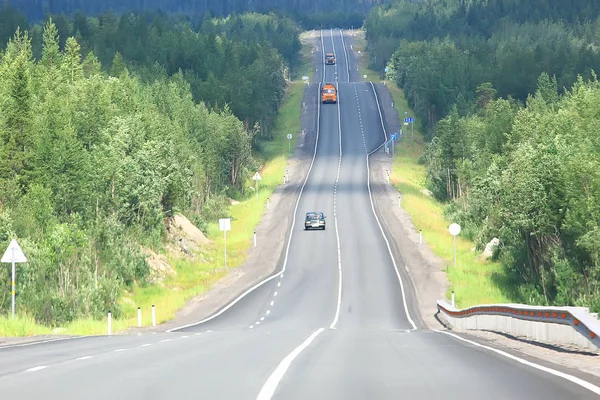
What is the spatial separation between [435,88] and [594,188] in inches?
3787

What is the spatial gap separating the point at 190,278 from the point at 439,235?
76.2ft

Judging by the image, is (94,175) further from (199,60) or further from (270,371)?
(199,60)

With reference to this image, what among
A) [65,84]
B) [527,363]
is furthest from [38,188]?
[527,363]

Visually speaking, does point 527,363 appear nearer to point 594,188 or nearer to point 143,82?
point 594,188

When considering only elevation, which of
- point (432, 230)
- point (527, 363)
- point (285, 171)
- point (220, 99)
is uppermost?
point (220, 99)

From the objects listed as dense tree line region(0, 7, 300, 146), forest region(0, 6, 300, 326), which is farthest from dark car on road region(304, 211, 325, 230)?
dense tree line region(0, 7, 300, 146)

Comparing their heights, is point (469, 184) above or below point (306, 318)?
above

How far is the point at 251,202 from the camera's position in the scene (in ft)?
345

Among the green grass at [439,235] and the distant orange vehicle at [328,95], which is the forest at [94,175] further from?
the distant orange vehicle at [328,95]

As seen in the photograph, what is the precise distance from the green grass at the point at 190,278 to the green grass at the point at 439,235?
13.6 m

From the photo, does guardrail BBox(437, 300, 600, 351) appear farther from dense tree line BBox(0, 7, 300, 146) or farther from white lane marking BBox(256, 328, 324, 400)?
dense tree line BBox(0, 7, 300, 146)

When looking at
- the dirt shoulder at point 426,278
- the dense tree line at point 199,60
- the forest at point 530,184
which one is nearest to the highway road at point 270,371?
the dirt shoulder at point 426,278

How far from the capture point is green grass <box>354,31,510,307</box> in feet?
199

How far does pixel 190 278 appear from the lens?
2625 inches
